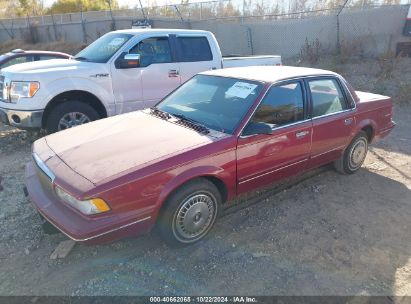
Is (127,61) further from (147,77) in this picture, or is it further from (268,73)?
(268,73)

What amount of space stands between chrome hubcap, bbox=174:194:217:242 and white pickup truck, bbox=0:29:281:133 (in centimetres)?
334

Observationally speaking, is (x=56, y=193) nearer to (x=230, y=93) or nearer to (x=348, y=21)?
(x=230, y=93)

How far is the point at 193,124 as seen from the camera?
365 centimetres

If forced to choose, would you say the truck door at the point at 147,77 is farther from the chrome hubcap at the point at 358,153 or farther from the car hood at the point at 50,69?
the chrome hubcap at the point at 358,153

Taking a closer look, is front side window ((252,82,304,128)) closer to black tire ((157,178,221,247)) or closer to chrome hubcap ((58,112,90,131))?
black tire ((157,178,221,247))

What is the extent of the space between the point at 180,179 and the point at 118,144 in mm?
730

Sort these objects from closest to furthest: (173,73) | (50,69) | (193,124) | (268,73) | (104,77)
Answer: (193,124)
(268,73)
(50,69)
(104,77)
(173,73)

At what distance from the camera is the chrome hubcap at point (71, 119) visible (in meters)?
5.71

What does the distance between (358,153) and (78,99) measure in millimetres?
4433

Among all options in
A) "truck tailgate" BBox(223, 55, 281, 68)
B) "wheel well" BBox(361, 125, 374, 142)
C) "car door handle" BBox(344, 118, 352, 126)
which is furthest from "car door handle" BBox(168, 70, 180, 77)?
"wheel well" BBox(361, 125, 374, 142)

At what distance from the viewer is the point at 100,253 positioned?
3.29m

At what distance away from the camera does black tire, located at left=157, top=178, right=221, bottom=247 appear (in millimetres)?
3113

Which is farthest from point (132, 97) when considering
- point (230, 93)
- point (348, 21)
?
point (348, 21)

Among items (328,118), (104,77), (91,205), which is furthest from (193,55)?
(91,205)
